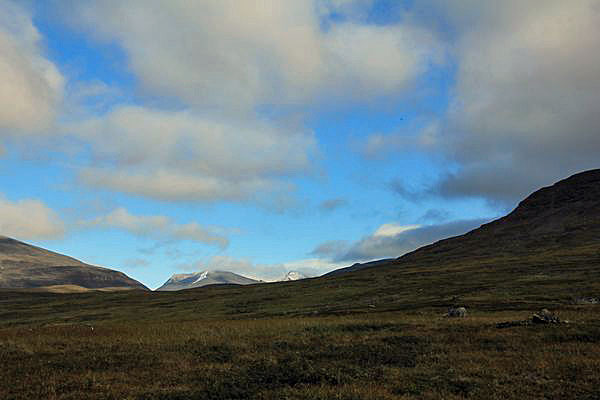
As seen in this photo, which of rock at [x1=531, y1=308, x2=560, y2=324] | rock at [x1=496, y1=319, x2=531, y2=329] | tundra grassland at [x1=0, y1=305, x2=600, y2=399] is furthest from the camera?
rock at [x1=496, y1=319, x2=531, y2=329]

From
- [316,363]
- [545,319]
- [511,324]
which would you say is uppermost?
[545,319]

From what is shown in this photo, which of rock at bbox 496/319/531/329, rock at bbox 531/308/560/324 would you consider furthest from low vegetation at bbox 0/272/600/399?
rock at bbox 531/308/560/324

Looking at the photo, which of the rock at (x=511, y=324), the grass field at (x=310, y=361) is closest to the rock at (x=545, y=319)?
the rock at (x=511, y=324)

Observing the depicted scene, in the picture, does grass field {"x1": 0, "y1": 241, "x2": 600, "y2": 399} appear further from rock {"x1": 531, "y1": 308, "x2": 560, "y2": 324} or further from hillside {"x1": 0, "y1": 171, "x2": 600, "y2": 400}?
rock {"x1": 531, "y1": 308, "x2": 560, "y2": 324}

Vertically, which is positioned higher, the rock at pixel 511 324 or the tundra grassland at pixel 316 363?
the rock at pixel 511 324

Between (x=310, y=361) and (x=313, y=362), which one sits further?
(x=310, y=361)

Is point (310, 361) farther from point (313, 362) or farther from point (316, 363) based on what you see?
point (316, 363)

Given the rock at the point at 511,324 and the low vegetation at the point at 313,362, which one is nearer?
the low vegetation at the point at 313,362

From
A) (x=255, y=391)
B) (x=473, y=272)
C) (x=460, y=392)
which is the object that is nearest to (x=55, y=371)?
(x=255, y=391)

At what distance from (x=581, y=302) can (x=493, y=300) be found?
38.9 feet

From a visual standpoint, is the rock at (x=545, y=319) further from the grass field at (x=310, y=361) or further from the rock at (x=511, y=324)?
Result: the grass field at (x=310, y=361)

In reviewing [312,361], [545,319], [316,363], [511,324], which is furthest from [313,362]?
[545,319]

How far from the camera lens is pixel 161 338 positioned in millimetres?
31875

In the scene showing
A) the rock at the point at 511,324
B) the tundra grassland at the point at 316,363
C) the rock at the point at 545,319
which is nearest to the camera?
the tundra grassland at the point at 316,363
